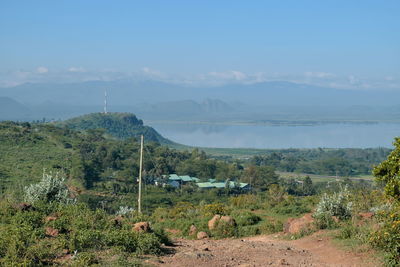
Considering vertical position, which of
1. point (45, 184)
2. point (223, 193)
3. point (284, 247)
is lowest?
point (223, 193)

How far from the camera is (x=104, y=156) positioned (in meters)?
47.1

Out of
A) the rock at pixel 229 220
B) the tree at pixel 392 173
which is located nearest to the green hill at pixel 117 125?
the rock at pixel 229 220

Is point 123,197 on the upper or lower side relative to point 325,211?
lower

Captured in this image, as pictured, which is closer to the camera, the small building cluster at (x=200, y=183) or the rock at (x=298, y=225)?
the rock at (x=298, y=225)

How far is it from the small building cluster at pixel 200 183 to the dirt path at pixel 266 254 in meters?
28.2

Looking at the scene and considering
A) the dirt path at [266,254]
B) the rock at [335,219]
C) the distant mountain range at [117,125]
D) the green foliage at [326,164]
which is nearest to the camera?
the dirt path at [266,254]

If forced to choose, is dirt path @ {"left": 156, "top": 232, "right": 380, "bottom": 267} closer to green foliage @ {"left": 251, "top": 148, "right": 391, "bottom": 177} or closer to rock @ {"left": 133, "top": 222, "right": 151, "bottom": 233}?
rock @ {"left": 133, "top": 222, "right": 151, "bottom": 233}

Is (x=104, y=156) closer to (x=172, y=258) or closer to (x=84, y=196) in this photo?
(x=84, y=196)

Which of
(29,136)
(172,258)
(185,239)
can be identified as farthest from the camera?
(29,136)

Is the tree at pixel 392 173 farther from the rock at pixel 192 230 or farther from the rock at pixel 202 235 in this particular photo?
the rock at pixel 192 230

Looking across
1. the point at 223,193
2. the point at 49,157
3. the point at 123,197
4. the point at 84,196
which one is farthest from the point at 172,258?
the point at 49,157

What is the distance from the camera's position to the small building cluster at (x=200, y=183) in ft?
133

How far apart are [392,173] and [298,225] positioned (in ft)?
12.6

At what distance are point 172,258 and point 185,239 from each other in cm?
391
